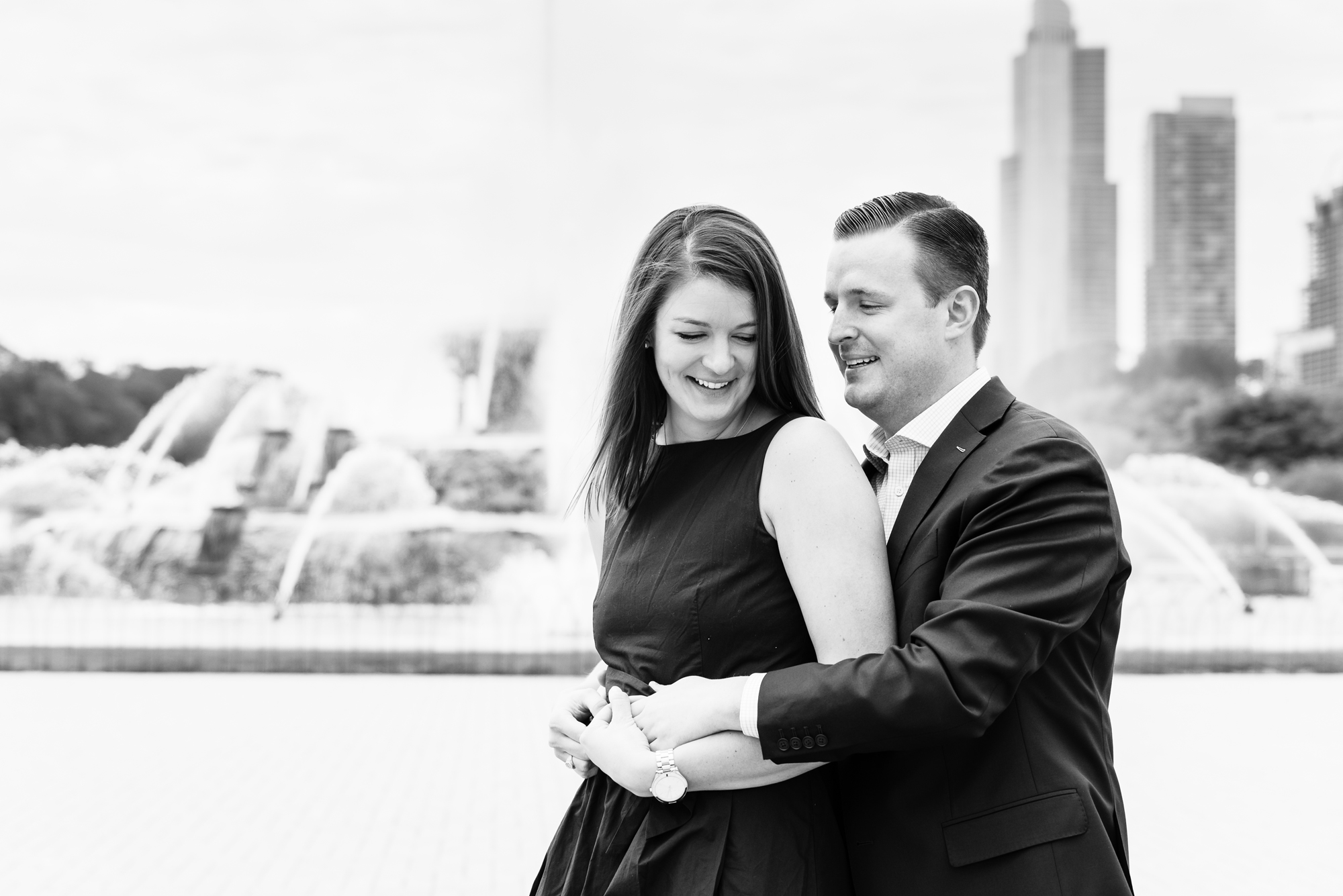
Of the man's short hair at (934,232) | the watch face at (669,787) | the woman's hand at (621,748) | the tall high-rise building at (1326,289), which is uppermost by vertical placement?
the tall high-rise building at (1326,289)

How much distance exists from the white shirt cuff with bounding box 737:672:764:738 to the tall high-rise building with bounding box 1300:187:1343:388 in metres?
76.0

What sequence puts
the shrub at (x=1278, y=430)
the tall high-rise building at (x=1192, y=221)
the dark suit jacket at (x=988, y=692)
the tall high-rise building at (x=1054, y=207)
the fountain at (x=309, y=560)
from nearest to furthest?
the dark suit jacket at (x=988, y=692)
the fountain at (x=309, y=560)
the shrub at (x=1278, y=430)
the tall high-rise building at (x=1192, y=221)
the tall high-rise building at (x=1054, y=207)

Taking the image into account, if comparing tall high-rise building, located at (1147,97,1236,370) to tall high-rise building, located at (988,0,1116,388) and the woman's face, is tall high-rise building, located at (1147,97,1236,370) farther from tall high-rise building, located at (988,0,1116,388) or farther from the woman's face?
the woman's face

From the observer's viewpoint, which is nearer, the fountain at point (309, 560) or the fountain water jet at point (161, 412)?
the fountain at point (309, 560)

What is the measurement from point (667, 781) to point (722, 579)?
1.05 feet

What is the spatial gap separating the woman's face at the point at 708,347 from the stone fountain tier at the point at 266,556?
43.8 ft

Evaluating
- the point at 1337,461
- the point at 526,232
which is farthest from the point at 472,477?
the point at 1337,461

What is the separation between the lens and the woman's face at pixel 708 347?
1997 millimetres

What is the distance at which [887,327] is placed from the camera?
6.82 ft

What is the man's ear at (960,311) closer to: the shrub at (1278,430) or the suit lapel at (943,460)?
the suit lapel at (943,460)

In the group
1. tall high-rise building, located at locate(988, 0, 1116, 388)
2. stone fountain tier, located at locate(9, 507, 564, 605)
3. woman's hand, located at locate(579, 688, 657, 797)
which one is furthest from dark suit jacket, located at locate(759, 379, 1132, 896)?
tall high-rise building, located at locate(988, 0, 1116, 388)

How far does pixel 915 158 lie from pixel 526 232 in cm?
1861

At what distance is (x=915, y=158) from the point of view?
5266 centimetres

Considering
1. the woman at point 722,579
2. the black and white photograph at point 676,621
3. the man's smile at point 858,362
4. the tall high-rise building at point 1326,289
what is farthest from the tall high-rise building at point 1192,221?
the woman at point 722,579
